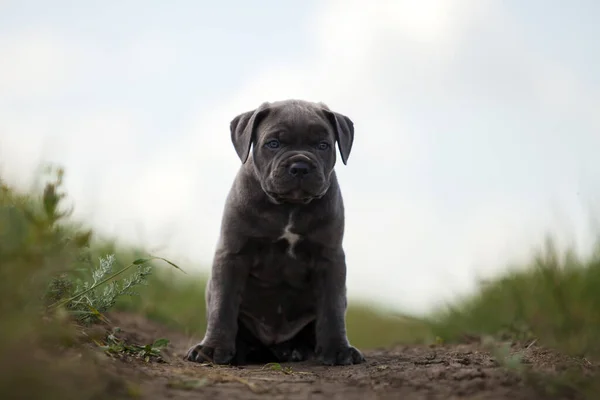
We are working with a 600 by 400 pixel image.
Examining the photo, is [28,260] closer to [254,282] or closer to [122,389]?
[122,389]

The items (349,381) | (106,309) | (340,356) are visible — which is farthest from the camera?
(340,356)

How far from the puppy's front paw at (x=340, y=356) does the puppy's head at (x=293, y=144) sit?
123 cm

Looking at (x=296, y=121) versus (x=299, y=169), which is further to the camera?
(x=296, y=121)

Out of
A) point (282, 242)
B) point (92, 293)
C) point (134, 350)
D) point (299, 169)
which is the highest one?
point (299, 169)

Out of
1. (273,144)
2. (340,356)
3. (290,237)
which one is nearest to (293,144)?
(273,144)

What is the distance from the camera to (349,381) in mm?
4691

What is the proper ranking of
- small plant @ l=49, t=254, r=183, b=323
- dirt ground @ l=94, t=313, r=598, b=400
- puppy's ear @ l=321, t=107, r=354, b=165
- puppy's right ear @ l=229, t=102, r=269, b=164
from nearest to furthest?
dirt ground @ l=94, t=313, r=598, b=400 → small plant @ l=49, t=254, r=183, b=323 → puppy's right ear @ l=229, t=102, r=269, b=164 → puppy's ear @ l=321, t=107, r=354, b=165

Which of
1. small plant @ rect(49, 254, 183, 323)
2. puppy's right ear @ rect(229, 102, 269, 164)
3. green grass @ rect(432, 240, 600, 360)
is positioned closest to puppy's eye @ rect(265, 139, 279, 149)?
puppy's right ear @ rect(229, 102, 269, 164)

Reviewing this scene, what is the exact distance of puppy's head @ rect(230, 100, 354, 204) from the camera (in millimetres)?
6008

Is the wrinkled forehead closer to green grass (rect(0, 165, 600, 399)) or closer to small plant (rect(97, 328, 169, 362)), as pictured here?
green grass (rect(0, 165, 600, 399))

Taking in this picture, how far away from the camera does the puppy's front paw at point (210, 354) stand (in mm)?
6152

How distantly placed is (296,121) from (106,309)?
214 centimetres

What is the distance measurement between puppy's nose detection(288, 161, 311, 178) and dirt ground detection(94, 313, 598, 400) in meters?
1.47

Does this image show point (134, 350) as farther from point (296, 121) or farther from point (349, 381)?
point (296, 121)
